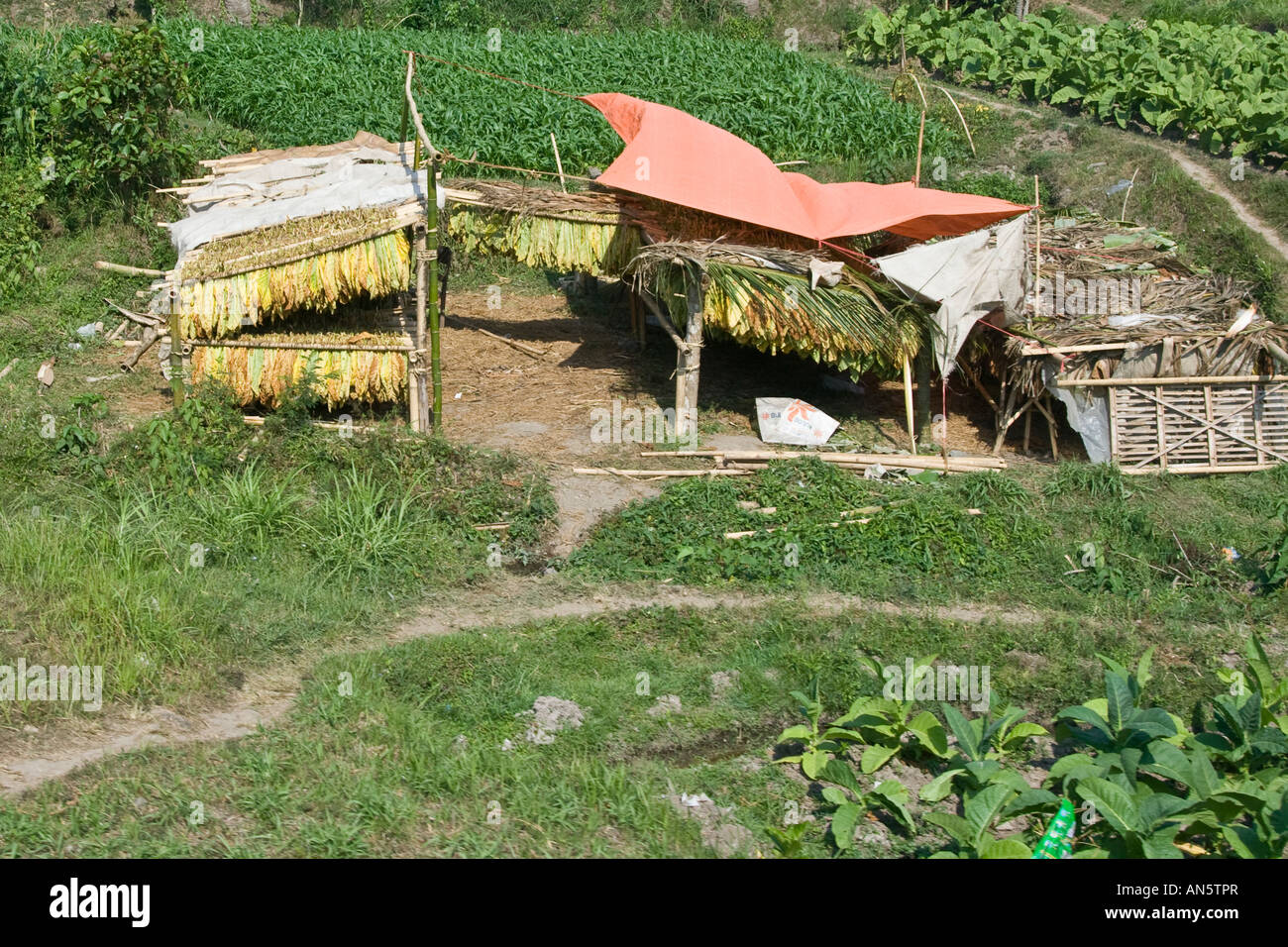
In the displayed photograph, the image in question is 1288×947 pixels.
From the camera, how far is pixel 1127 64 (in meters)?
19.5

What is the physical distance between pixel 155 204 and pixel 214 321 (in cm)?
485

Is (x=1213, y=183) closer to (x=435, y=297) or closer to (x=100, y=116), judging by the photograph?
(x=435, y=297)

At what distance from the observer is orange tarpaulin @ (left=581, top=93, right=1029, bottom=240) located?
39.6 feet

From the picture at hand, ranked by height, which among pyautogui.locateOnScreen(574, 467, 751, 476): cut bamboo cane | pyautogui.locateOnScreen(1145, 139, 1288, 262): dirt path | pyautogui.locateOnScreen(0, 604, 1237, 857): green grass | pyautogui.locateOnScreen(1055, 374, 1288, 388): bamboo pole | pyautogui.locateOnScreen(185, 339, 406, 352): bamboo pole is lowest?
pyautogui.locateOnScreen(0, 604, 1237, 857): green grass

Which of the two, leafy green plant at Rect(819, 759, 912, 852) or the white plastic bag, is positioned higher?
the white plastic bag

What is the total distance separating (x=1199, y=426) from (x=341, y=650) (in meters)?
8.20

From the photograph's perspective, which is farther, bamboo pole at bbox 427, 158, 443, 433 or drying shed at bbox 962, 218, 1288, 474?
drying shed at bbox 962, 218, 1288, 474

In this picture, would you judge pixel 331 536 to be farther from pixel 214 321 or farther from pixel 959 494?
pixel 959 494

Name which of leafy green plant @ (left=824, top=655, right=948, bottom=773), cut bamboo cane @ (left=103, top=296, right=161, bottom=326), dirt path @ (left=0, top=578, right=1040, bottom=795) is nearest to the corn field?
cut bamboo cane @ (left=103, top=296, right=161, bottom=326)

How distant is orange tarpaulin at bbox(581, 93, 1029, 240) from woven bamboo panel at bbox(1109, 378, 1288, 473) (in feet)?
7.26

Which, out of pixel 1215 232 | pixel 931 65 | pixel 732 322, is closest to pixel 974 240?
pixel 732 322

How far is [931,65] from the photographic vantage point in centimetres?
2189

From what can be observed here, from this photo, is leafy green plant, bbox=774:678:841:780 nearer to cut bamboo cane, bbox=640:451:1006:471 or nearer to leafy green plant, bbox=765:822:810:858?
leafy green plant, bbox=765:822:810:858

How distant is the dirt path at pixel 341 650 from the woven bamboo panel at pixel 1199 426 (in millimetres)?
3122
